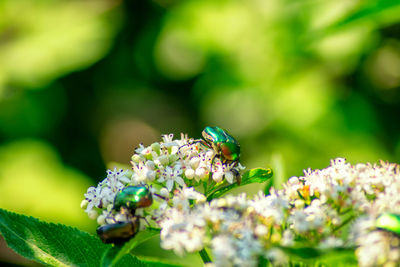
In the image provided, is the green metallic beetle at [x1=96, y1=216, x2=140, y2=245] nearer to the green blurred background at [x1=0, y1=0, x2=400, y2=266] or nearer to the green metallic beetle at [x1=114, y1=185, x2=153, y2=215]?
the green metallic beetle at [x1=114, y1=185, x2=153, y2=215]

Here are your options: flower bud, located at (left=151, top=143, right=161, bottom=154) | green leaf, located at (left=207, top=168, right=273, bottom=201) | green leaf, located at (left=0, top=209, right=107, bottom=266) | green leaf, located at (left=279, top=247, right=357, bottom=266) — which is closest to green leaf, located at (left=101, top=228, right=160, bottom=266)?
green leaf, located at (left=0, top=209, right=107, bottom=266)

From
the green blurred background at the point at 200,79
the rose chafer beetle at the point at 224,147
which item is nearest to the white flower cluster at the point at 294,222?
the rose chafer beetle at the point at 224,147

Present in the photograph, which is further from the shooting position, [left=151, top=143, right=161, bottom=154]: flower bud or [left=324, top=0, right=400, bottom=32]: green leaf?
[left=324, top=0, right=400, bottom=32]: green leaf

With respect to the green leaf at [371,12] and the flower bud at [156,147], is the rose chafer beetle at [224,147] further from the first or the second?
the green leaf at [371,12]

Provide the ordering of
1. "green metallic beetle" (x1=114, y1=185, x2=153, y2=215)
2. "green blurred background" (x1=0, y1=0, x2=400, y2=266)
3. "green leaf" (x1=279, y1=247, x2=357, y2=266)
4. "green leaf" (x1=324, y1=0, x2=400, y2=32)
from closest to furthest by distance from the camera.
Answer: "green leaf" (x1=279, y1=247, x2=357, y2=266) → "green metallic beetle" (x1=114, y1=185, x2=153, y2=215) → "green leaf" (x1=324, y1=0, x2=400, y2=32) → "green blurred background" (x1=0, y1=0, x2=400, y2=266)

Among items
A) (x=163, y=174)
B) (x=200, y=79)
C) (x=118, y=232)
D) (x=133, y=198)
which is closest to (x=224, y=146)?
(x=163, y=174)

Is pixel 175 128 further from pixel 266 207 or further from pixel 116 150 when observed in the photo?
pixel 266 207
